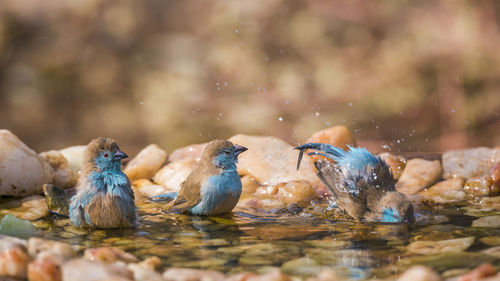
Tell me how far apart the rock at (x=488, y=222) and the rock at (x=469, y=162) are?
5.09 ft

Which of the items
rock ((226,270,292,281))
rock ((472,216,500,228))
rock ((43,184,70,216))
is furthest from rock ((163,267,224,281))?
rock ((472,216,500,228))

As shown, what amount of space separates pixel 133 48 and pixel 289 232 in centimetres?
795

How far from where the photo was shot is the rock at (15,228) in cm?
428

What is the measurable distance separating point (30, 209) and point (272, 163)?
2.38m

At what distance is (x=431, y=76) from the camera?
10078 millimetres

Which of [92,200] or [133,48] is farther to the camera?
[133,48]

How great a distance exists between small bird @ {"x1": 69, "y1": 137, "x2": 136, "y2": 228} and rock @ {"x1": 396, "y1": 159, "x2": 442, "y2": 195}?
265 cm

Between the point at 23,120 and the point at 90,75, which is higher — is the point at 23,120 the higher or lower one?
the lower one

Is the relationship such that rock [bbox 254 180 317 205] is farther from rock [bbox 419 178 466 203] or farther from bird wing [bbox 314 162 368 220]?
rock [bbox 419 178 466 203]

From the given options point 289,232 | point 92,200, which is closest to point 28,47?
point 92,200

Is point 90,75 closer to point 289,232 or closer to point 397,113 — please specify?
point 397,113

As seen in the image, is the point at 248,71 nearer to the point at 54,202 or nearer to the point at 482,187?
the point at 482,187

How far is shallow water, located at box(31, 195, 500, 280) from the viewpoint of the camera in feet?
11.4

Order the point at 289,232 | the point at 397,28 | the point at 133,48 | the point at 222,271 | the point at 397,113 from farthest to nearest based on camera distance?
1. the point at 133,48
2. the point at 397,28
3. the point at 397,113
4. the point at 289,232
5. the point at 222,271
